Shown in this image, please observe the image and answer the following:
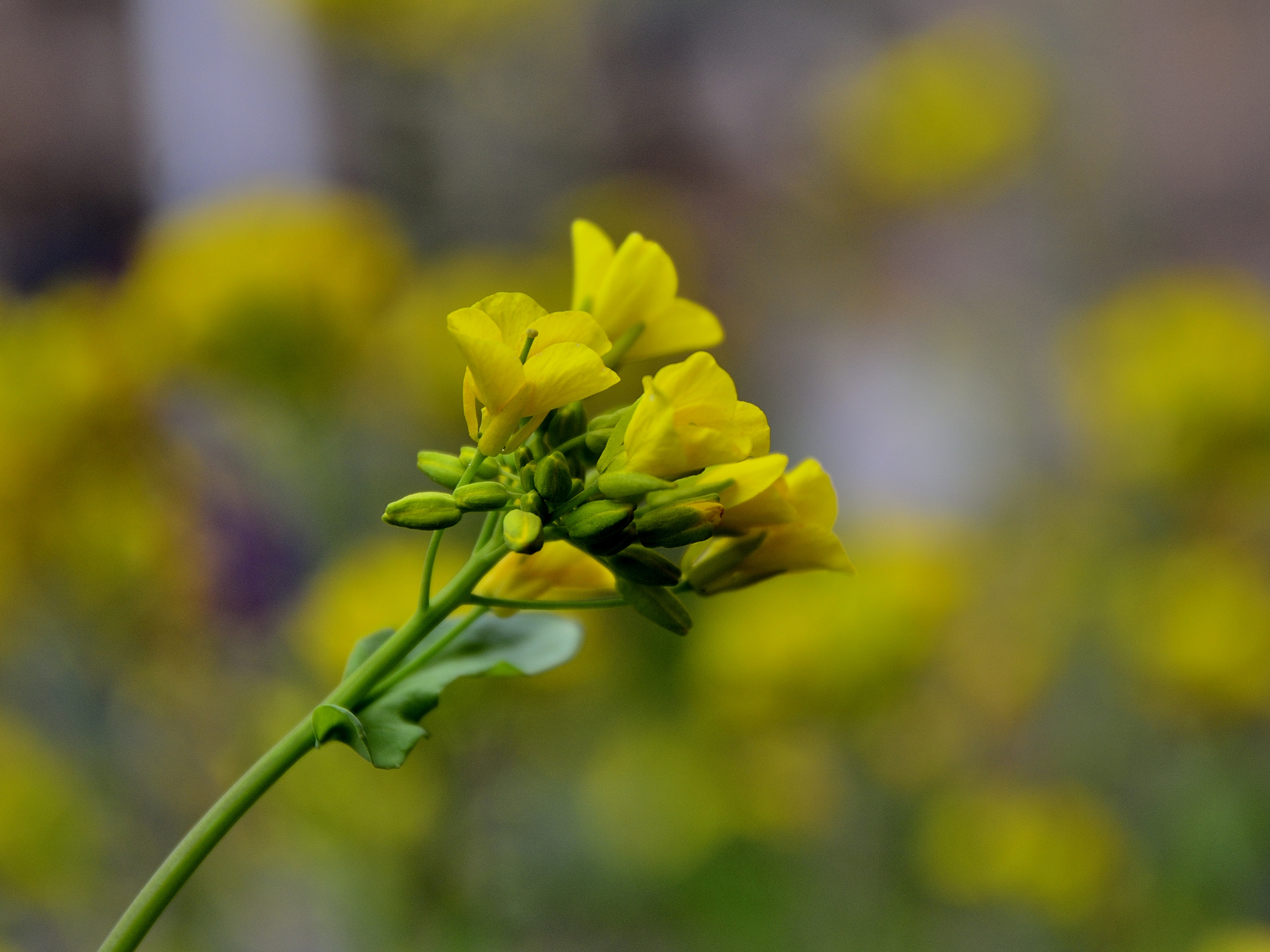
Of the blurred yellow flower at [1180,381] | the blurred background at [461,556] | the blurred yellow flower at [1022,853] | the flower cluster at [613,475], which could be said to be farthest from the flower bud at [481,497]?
the blurred yellow flower at [1180,381]

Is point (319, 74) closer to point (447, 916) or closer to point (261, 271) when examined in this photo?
point (261, 271)

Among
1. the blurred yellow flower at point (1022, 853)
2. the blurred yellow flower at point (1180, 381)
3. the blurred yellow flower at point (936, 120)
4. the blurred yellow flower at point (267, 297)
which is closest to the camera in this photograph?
the blurred yellow flower at point (267, 297)

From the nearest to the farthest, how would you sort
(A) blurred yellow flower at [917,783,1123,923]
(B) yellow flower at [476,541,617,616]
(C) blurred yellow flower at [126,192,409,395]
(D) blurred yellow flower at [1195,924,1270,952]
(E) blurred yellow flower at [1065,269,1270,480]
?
(B) yellow flower at [476,541,617,616], (D) blurred yellow flower at [1195,924,1270,952], (C) blurred yellow flower at [126,192,409,395], (A) blurred yellow flower at [917,783,1123,923], (E) blurred yellow flower at [1065,269,1270,480]

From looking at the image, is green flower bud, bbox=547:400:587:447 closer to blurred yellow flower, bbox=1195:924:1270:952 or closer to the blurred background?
the blurred background

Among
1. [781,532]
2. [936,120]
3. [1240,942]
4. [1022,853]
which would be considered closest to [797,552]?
[781,532]

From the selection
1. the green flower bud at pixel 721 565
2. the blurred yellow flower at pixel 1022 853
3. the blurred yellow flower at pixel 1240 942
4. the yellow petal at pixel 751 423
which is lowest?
the blurred yellow flower at pixel 1022 853

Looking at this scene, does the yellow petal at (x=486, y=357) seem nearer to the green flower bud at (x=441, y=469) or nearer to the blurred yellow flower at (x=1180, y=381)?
the green flower bud at (x=441, y=469)

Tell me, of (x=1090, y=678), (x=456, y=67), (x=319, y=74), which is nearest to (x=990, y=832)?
(x=1090, y=678)

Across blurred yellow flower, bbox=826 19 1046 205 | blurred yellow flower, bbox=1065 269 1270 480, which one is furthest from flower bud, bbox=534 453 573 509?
blurred yellow flower, bbox=826 19 1046 205
